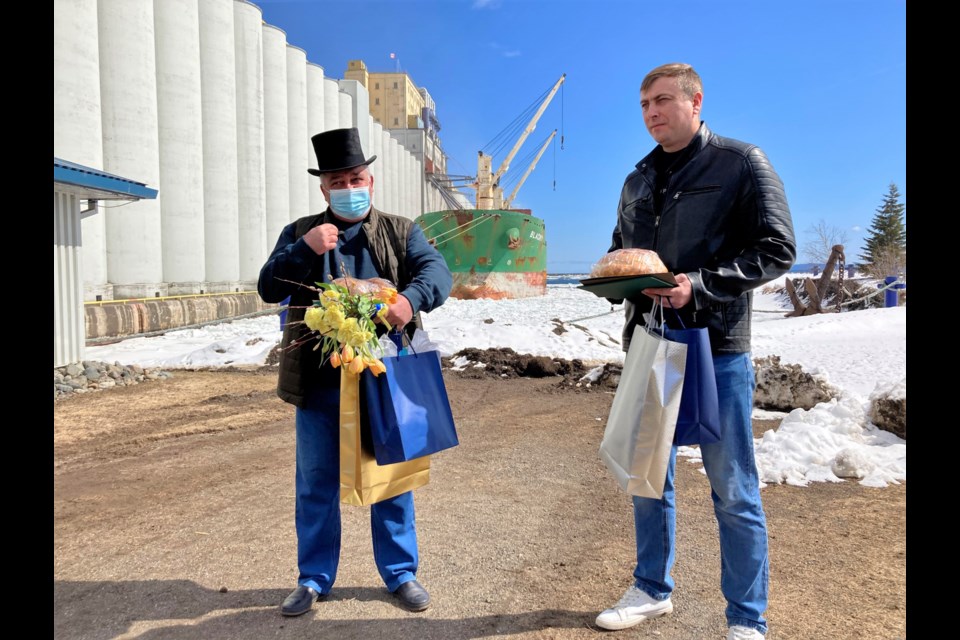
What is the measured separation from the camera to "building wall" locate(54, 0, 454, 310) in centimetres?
1548

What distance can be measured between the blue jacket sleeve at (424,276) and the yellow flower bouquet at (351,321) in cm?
19

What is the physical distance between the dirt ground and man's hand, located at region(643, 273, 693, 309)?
143cm

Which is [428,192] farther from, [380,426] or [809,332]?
[380,426]

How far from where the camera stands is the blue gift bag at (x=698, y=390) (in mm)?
2240

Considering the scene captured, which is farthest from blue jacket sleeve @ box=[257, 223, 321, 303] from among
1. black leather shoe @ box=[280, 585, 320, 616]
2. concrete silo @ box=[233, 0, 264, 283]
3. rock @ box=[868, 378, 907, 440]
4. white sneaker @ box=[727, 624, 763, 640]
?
concrete silo @ box=[233, 0, 264, 283]

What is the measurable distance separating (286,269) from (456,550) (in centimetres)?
187

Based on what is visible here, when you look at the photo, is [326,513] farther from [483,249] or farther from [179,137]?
[483,249]

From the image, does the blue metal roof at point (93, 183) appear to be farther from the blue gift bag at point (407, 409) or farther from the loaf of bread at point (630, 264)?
the loaf of bread at point (630, 264)

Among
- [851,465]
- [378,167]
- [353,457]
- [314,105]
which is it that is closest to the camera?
[353,457]

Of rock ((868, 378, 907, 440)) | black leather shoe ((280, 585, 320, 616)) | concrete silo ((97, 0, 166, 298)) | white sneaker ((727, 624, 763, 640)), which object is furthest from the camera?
concrete silo ((97, 0, 166, 298))

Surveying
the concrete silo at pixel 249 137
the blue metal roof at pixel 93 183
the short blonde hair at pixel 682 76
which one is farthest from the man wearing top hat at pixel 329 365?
the concrete silo at pixel 249 137

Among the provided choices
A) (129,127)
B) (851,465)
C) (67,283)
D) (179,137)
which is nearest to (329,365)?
(851,465)

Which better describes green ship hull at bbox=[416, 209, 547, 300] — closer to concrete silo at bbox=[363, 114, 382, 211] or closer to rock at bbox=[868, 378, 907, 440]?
concrete silo at bbox=[363, 114, 382, 211]

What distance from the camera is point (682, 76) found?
2.35 metres
